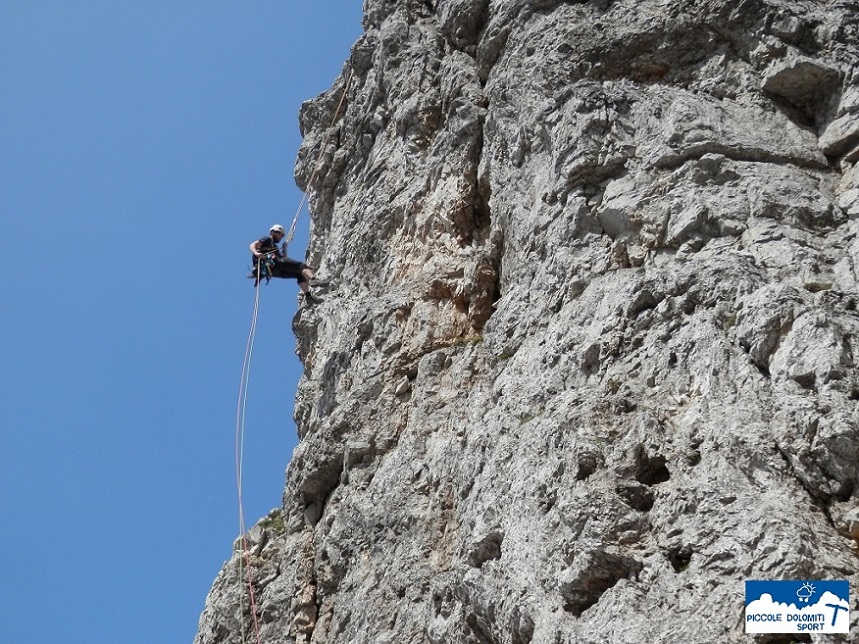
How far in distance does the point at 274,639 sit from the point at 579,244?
752cm

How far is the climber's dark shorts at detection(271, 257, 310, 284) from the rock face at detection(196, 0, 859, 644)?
0.51 m

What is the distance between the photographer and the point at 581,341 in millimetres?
11828

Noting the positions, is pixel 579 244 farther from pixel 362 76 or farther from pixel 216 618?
pixel 362 76

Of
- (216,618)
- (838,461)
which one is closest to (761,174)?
(838,461)

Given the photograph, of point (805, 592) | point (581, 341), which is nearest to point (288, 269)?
point (581, 341)

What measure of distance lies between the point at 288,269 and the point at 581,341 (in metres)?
10.2

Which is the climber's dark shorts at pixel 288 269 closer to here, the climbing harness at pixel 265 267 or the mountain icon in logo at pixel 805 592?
the climbing harness at pixel 265 267

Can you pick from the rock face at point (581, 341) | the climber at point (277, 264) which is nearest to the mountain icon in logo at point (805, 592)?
the rock face at point (581, 341)

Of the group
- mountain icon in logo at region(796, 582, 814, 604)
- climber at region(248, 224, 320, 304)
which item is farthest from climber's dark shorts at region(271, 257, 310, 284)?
mountain icon in logo at region(796, 582, 814, 604)

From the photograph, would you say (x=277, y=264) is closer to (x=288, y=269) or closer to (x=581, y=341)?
(x=288, y=269)

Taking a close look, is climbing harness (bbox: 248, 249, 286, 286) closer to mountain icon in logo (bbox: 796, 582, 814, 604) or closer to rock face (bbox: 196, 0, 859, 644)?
rock face (bbox: 196, 0, 859, 644)

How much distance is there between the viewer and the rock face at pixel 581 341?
913 cm

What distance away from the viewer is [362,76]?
878 inches

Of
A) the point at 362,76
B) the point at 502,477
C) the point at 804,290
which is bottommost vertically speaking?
the point at 502,477
